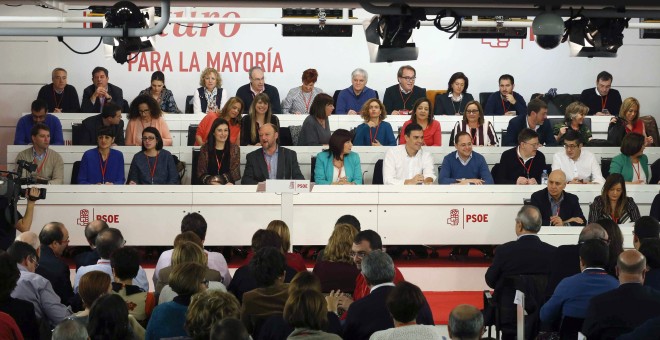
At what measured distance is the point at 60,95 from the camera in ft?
46.3

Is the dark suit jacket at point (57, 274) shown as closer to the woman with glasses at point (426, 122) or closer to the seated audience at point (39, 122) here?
the woman with glasses at point (426, 122)

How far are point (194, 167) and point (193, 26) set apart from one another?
4.70 metres

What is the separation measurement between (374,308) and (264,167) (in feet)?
17.1

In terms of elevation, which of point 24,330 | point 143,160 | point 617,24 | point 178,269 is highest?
point 617,24

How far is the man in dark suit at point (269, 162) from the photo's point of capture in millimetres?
10789

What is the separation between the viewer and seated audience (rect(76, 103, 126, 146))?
11961 mm

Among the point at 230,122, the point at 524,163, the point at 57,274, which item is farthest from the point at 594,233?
the point at 230,122

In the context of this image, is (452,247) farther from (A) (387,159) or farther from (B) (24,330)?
(B) (24,330)

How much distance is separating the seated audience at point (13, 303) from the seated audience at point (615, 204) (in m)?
5.74

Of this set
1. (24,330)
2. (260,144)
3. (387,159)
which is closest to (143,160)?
(260,144)

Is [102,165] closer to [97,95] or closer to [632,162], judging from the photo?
[97,95]

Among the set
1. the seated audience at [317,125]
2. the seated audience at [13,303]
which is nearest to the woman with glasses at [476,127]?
Result: the seated audience at [317,125]

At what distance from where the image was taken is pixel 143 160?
10.9 m

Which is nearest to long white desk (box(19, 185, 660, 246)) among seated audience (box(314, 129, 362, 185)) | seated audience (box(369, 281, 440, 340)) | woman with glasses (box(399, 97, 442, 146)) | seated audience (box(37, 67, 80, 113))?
seated audience (box(314, 129, 362, 185))
